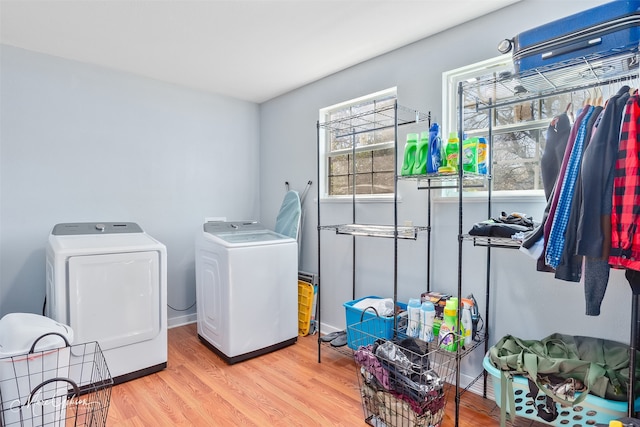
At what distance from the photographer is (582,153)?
128 cm

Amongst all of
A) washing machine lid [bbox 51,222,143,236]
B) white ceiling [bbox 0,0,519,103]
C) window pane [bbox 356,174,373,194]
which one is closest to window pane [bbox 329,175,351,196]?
window pane [bbox 356,174,373,194]

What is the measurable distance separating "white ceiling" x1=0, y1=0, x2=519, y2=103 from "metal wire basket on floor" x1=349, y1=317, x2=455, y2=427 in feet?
6.48

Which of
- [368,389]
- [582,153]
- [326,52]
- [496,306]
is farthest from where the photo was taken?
[326,52]

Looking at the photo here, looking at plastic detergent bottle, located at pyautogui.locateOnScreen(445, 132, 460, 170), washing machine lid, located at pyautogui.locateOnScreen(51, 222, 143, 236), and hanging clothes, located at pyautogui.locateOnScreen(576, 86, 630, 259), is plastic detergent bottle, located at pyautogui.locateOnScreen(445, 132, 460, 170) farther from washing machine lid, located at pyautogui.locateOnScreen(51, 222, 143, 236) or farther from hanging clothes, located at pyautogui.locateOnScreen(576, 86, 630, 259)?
washing machine lid, located at pyautogui.locateOnScreen(51, 222, 143, 236)

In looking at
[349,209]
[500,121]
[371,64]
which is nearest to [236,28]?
[371,64]

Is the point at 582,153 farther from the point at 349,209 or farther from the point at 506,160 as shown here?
the point at 349,209

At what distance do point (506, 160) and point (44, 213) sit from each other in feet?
11.0

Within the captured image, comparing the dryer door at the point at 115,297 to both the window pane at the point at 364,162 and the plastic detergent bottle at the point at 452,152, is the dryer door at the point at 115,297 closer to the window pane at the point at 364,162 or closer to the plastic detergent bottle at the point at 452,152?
the window pane at the point at 364,162

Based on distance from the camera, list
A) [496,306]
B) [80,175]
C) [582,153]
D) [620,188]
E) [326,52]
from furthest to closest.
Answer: [80,175], [326,52], [496,306], [582,153], [620,188]

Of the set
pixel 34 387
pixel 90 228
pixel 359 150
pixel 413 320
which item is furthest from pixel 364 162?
pixel 34 387

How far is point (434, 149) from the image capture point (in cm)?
196

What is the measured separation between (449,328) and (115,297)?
208 centimetres

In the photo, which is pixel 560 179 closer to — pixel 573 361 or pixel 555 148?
pixel 555 148

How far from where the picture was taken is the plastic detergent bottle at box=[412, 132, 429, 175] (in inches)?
78.1
